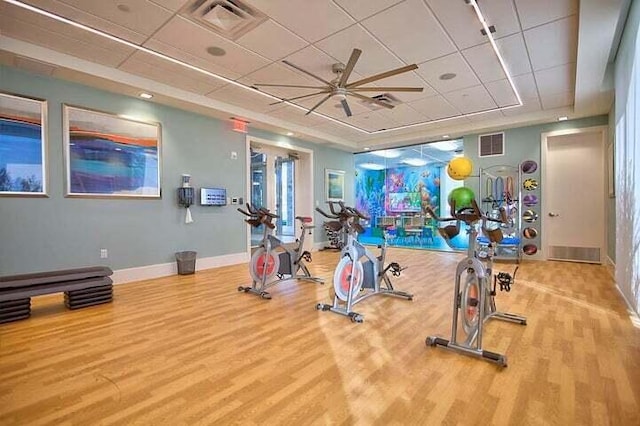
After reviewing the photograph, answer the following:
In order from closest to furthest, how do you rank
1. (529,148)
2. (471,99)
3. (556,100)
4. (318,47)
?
1. (318,47)
2. (471,99)
3. (556,100)
4. (529,148)

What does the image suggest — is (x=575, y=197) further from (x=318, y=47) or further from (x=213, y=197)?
(x=213, y=197)

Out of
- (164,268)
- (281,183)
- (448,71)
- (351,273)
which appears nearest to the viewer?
(351,273)

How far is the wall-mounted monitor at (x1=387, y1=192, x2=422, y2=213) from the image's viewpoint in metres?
9.02

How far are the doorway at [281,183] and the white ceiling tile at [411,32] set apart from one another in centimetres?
408

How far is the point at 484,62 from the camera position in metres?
4.31

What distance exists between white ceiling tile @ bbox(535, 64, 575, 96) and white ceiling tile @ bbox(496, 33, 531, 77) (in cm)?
33

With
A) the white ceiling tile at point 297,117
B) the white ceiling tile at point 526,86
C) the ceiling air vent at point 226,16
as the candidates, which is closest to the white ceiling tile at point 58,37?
the ceiling air vent at point 226,16

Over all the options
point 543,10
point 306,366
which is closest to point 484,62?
point 543,10

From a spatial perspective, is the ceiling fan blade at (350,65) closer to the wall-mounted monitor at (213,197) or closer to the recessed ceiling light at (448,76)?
the recessed ceiling light at (448,76)

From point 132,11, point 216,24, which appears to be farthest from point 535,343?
point 132,11

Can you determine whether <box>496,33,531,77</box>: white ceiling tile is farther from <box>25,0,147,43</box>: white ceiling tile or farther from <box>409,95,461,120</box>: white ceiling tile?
<box>25,0,147,43</box>: white ceiling tile

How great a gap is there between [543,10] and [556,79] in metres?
2.18

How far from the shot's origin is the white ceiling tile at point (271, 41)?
3.53m

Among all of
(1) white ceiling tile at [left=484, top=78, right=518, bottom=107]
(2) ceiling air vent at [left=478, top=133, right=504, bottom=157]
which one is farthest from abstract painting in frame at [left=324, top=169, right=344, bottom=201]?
(1) white ceiling tile at [left=484, top=78, right=518, bottom=107]
